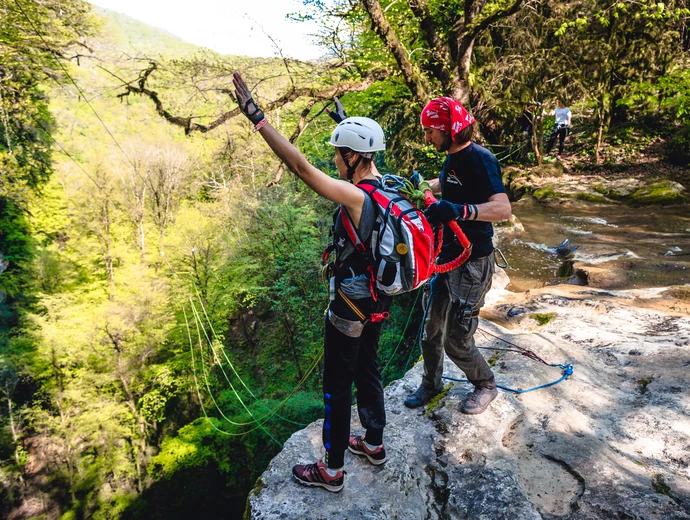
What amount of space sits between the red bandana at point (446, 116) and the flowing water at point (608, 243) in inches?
187

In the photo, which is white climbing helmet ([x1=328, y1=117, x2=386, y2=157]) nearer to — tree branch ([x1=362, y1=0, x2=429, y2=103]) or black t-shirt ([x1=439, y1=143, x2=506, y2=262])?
black t-shirt ([x1=439, y1=143, x2=506, y2=262])

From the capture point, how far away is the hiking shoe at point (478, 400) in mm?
3104

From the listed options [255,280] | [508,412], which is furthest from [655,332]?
[255,280]

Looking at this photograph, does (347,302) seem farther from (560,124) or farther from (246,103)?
(560,124)

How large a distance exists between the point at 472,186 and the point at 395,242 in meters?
0.83

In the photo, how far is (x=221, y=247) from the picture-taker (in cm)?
2009

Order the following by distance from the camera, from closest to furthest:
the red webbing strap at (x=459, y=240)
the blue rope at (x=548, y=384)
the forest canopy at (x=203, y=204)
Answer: the red webbing strap at (x=459, y=240), the blue rope at (x=548, y=384), the forest canopy at (x=203, y=204)

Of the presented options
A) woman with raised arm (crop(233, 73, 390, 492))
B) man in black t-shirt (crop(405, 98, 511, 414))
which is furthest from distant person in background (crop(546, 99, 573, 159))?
woman with raised arm (crop(233, 73, 390, 492))

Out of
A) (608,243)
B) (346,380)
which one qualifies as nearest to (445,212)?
(346,380)

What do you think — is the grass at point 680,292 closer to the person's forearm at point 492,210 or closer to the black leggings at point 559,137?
the person's forearm at point 492,210

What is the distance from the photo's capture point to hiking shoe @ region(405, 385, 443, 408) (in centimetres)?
332

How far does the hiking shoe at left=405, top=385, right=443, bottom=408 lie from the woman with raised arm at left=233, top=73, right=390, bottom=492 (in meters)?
0.72

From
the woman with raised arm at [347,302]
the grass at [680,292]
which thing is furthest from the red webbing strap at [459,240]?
the grass at [680,292]

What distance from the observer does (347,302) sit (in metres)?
2.24
